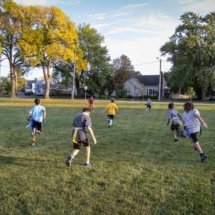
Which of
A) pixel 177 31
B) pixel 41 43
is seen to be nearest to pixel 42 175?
pixel 41 43

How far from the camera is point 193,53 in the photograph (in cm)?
7250

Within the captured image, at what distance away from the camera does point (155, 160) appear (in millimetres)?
10375

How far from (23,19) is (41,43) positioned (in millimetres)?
4301

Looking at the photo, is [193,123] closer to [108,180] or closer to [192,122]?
[192,122]

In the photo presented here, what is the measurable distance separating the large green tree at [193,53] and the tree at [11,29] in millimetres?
29902

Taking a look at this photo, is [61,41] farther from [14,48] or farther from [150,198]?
[150,198]

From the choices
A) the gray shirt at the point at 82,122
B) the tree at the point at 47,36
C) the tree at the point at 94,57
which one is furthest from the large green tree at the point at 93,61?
the gray shirt at the point at 82,122

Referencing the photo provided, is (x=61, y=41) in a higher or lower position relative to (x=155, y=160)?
higher

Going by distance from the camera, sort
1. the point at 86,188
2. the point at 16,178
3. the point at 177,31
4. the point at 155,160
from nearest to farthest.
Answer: the point at 86,188, the point at 16,178, the point at 155,160, the point at 177,31

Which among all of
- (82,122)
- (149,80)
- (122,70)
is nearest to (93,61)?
(122,70)

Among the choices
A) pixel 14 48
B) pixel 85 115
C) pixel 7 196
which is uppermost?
pixel 14 48

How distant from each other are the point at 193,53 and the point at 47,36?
2885cm

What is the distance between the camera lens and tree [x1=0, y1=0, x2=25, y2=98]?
183 feet

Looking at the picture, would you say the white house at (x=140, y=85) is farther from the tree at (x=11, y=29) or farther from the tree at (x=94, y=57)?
the tree at (x=11, y=29)
